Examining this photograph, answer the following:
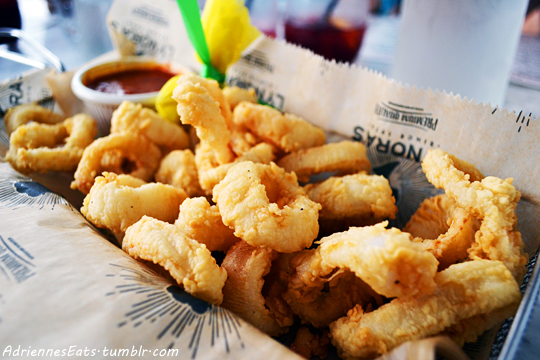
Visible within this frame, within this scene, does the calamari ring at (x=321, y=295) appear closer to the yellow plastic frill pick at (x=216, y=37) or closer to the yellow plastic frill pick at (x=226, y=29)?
the yellow plastic frill pick at (x=216, y=37)

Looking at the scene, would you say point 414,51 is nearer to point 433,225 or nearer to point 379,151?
point 379,151

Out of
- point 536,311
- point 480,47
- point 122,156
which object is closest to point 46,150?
point 122,156

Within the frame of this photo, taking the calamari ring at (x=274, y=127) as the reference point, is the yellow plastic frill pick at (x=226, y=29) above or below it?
above

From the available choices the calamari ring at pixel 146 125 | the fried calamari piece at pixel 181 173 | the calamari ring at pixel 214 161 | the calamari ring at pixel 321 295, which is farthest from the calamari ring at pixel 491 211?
the calamari ring at pixel 146 125

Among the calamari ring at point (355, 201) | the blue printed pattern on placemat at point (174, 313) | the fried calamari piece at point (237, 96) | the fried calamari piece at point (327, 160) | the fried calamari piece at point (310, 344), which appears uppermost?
the fried calamari piece at point (237, 96)

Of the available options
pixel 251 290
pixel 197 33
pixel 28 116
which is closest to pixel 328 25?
pixel 197 33

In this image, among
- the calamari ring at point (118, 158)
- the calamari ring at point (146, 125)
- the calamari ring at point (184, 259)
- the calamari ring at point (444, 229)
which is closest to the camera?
the calamari ring at point (184, 259)
